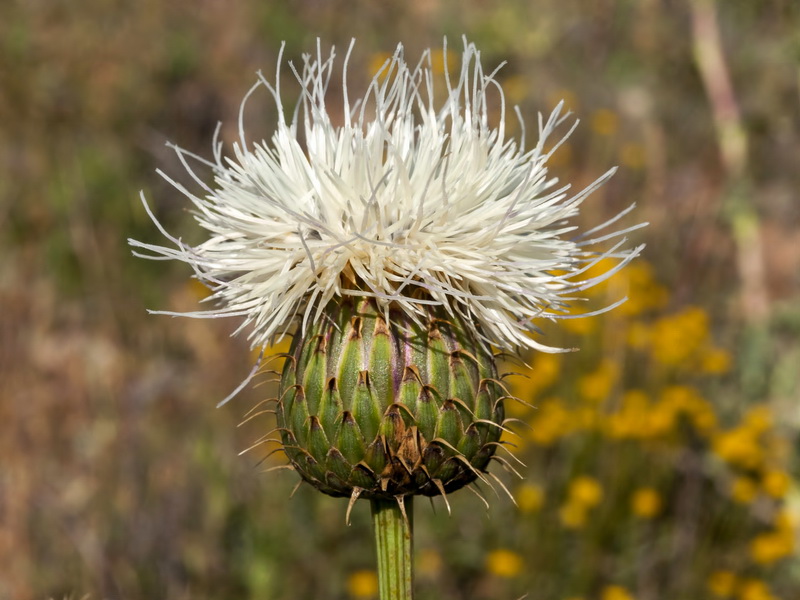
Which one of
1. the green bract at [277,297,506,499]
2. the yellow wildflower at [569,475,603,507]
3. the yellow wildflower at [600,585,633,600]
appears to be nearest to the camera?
the green bract at [277,297,506,499]

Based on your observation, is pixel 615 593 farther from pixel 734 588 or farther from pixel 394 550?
pixel 394 550

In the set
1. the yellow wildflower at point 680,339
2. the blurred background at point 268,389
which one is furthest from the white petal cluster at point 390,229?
the yellow wildflower at point 680,339

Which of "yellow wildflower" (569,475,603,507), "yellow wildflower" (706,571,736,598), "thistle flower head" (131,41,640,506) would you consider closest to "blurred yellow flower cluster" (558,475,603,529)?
"yellow wildflower" (569,475,603,507)

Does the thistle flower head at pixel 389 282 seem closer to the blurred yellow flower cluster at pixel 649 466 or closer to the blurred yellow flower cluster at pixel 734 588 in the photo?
the blurred yellow flower cluster at pixel 649 466

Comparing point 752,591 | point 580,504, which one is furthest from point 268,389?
point 752,591

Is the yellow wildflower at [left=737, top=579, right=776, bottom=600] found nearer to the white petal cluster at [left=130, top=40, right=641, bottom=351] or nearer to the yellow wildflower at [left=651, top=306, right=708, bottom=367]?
the yellow wildflower at [left=651, top=306, right=708, bottom=367]

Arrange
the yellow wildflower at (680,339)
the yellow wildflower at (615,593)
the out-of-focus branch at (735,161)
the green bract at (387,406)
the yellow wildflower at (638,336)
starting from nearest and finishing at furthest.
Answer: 1. the green bract at (387,406)
2. the yellow wildflower at (615,593)
3. the yellow wildflower at (680,339)
4. the yellow wildflower at (638,336)
5. the out-of-focus branch at (735,161)

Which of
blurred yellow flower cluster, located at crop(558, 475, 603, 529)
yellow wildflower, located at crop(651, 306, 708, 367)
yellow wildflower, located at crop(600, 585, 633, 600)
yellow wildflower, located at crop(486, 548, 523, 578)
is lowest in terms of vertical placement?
yellow wildflower, located at crop(600, 585, 633, 600)
